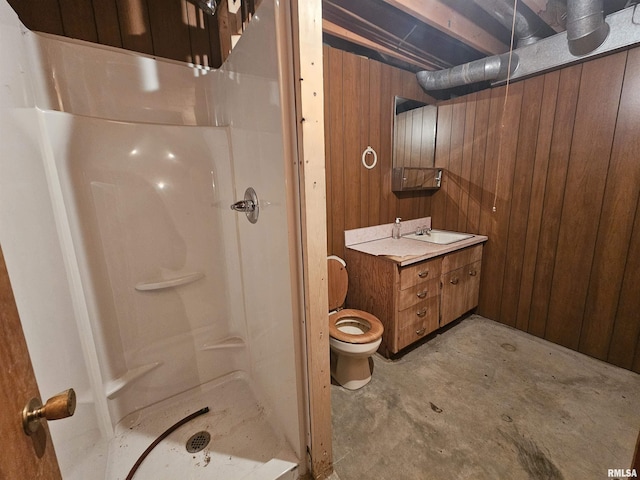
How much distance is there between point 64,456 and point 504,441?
1.84m

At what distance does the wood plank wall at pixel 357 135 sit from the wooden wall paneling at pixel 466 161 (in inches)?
17.7

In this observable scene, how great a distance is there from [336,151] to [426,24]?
1.01m

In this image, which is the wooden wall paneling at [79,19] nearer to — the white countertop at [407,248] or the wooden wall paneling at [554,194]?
the white countertop at [407,248]

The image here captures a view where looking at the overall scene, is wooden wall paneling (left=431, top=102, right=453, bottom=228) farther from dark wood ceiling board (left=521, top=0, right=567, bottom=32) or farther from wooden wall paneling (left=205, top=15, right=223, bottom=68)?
wooden wall paneling (left=205, top=15, right=223, bottom=68)

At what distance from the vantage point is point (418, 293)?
6.09 ft

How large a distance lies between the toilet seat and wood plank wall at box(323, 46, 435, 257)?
1.58 feet

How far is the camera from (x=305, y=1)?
790mm

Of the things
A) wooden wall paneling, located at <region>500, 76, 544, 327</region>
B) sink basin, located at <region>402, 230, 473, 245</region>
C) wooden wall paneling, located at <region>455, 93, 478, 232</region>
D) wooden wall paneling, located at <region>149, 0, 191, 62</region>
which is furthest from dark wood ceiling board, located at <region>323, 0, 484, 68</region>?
sink basin, located at <region>402, 230, 473, 245</region>

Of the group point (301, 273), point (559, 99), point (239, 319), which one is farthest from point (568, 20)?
point (239, 319)

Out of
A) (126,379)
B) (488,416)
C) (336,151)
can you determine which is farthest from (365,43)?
(126,379)

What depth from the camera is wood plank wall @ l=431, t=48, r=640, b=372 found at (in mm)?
1644

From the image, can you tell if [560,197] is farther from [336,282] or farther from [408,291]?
[336,282]

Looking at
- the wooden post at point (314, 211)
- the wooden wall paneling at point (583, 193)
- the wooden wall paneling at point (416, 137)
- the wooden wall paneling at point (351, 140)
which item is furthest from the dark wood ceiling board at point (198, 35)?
the wooden wall paneling at point (583, 193)

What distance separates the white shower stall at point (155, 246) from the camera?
0.89 metres
